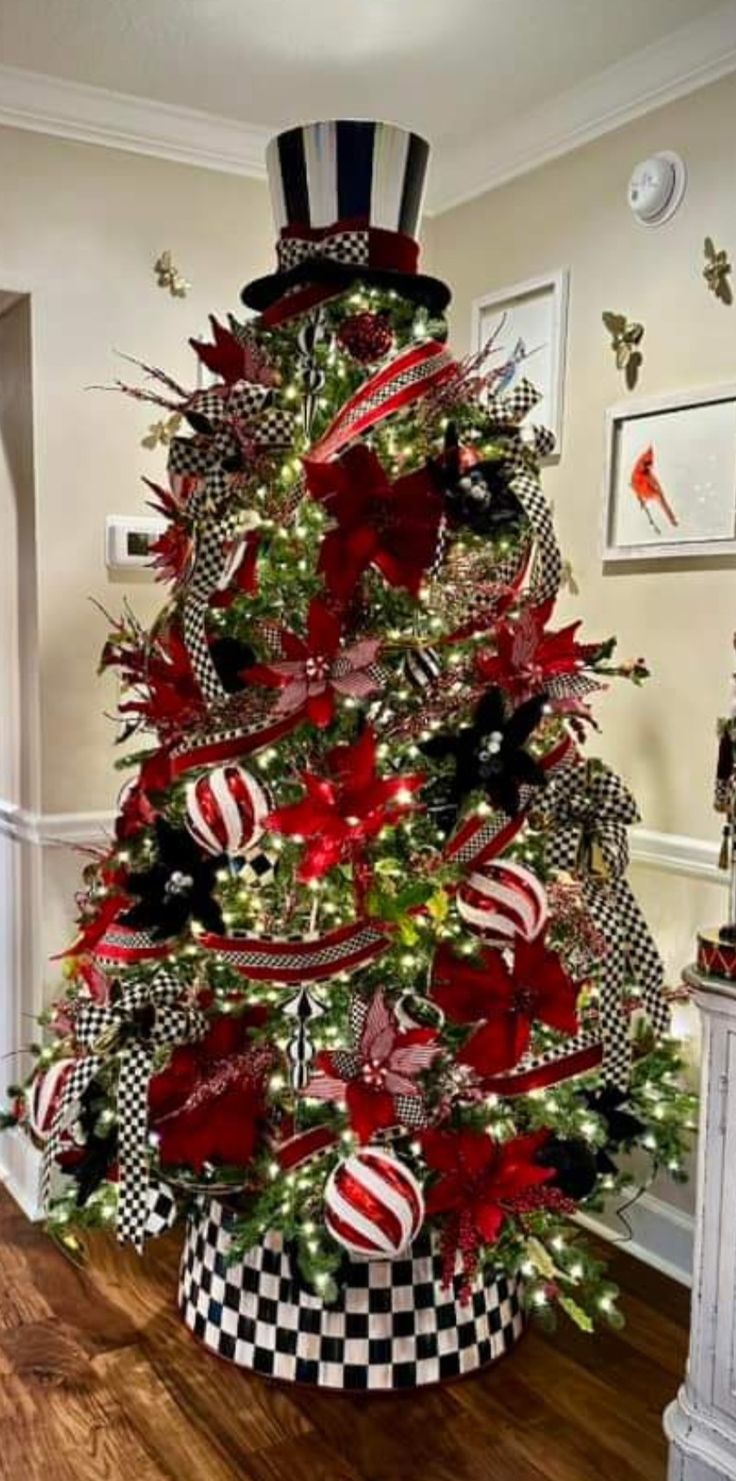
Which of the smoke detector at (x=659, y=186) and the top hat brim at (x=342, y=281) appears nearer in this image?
the top hat brim at (x=342, y=281)

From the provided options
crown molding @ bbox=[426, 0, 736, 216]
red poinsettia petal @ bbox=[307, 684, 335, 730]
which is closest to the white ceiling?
crown molding @ bbox=[426, 0, 736, 216]

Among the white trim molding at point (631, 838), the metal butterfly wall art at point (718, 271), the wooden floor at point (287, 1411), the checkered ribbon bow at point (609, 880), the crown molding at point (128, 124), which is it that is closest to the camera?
the wooden floor at point (287, 1411)

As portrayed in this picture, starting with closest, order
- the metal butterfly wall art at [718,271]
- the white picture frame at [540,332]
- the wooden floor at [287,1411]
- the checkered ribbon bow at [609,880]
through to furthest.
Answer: the wooden floor at [287,1411] → the checkered ribbon bow at [609,880] → the metal butterfly wall art at [718,271] → the white picture frame at [540,332]

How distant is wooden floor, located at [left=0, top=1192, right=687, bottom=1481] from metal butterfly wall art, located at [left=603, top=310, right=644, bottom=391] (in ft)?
6.12

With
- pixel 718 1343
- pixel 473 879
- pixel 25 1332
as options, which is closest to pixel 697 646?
pixel 473 879

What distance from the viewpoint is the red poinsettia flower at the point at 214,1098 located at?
189 cm

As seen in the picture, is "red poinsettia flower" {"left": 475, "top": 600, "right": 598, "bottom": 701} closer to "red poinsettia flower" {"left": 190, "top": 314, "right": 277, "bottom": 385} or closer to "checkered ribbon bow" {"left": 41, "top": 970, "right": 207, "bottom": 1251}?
"red poinsettia flower" {"left": 190, "top": 314, "right": 277, "bottom": 385}

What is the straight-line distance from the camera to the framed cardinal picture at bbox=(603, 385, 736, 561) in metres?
2.18

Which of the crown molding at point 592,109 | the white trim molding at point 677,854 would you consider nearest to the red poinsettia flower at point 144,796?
the white trim molding at point 677,854

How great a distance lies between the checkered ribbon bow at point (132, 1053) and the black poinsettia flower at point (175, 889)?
16cm

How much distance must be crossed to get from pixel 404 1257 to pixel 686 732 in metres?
1.11

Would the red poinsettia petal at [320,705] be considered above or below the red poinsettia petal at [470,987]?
above

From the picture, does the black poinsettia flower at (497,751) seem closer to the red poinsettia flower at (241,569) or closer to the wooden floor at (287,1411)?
the red poinsettia flower at (241,569)

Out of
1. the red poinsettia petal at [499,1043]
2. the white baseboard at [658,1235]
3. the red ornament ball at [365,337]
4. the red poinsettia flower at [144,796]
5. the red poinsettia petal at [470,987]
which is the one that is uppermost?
the red ornament ball at [365,337]
